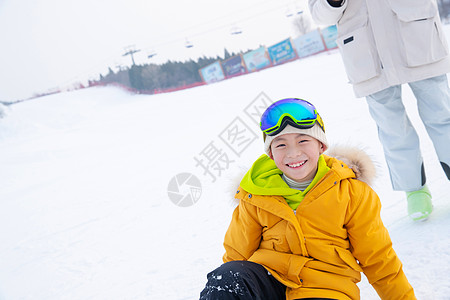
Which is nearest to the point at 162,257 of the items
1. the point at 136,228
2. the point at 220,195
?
the point at 136,228

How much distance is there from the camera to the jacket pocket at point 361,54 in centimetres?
146

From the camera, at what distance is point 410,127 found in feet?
5.13

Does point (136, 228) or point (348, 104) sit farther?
point (348, 104)

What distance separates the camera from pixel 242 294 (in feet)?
2.97

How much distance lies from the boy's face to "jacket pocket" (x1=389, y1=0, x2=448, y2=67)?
63 cm

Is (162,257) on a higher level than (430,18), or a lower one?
lower

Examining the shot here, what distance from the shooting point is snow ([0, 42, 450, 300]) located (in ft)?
5.16

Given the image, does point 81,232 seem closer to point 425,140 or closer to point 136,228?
point 136,228

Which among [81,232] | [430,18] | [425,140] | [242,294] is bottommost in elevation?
[425,140]

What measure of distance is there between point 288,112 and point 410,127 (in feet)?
2.60

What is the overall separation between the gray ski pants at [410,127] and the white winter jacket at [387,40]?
7 centimetres

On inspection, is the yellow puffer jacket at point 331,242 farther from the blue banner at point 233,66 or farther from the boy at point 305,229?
the blue banner at point 233,66

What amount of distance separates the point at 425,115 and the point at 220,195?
65.4 inches

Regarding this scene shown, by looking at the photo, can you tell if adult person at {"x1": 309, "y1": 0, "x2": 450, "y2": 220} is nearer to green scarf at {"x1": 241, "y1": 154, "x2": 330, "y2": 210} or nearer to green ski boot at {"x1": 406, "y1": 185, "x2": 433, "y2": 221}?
green ski boot at {"x1": 406, "y1": 185, "x2": 433, "y2": 221}
